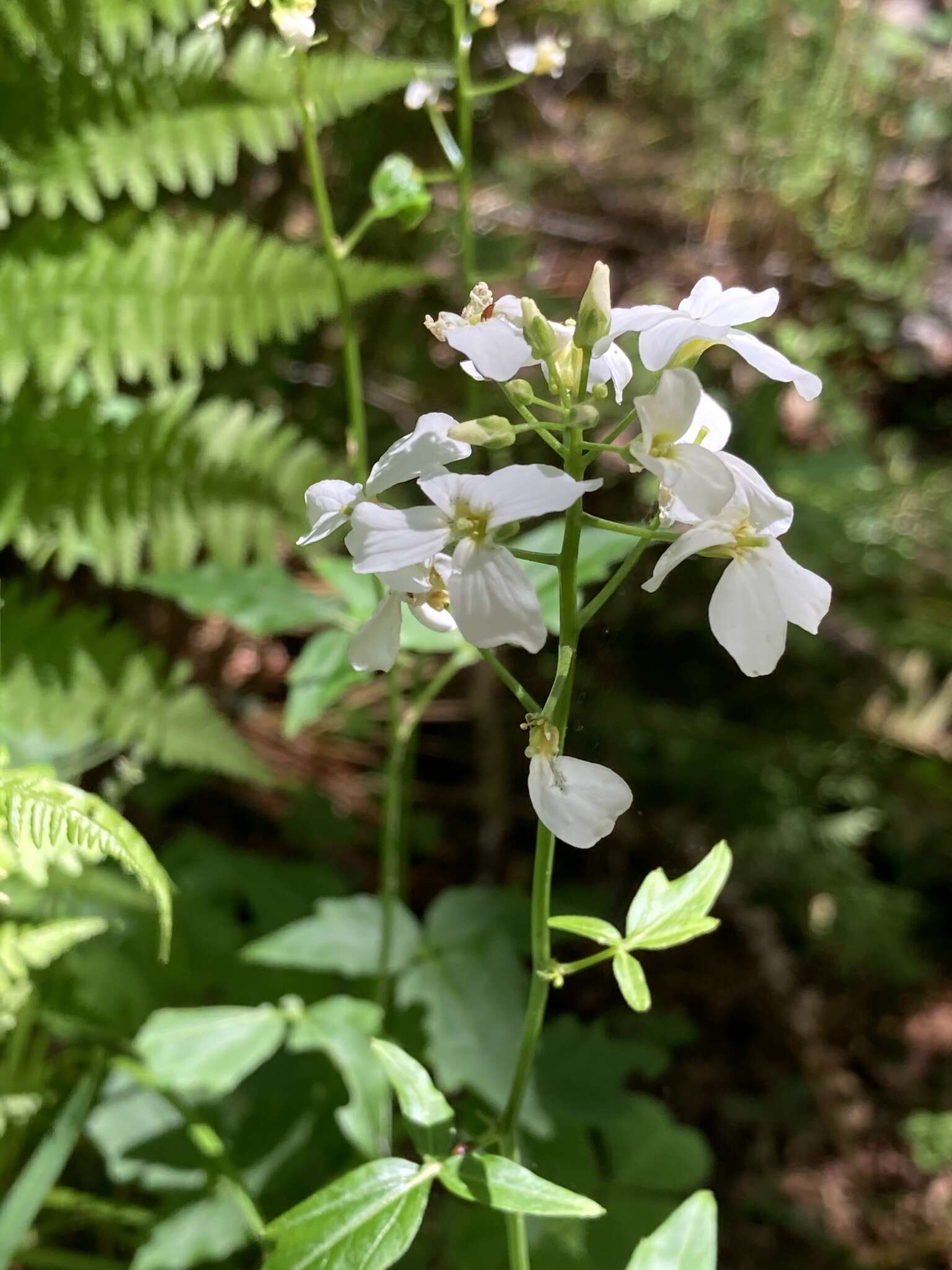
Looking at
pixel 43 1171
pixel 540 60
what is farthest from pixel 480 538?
pixel 43 1171

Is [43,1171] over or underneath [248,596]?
underneath

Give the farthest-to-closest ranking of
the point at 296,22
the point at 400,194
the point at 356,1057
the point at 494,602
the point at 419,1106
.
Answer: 1. the point at 356,1057
2. the point at 400,194
3. the point at 296,22
4. the point at 419,1106
5. the point at 494,602

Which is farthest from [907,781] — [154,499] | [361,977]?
[154,499]

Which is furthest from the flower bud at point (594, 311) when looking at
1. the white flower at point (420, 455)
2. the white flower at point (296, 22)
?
the white flower at point (296, 22)

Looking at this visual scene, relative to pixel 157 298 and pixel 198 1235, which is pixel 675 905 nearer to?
pixel 198 1235

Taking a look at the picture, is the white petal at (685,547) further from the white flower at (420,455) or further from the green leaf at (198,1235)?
the green leaf at (198,1235)

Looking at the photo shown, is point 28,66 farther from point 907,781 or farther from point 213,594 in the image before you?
point 907,781

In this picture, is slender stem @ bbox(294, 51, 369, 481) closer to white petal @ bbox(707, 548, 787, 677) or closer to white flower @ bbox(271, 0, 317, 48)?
white flower @ bbox(271, 0, 317, 48)
